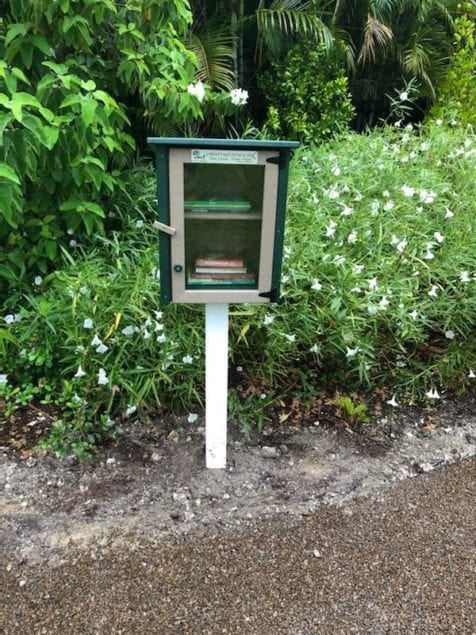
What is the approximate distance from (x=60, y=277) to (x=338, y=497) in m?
1.76

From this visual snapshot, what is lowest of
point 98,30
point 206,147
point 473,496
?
point 473,496

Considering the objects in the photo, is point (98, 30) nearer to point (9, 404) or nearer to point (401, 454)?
point (9, 404)

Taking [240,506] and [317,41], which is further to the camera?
[317,41]

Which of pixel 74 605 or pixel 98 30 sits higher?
pixel 98 30

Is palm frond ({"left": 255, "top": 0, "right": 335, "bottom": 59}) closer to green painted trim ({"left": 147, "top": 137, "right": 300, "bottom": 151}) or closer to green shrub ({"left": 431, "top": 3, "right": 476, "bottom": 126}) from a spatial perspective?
green shrub ({"left": 431, "top": 3, "right": 476, "bottom": 126})

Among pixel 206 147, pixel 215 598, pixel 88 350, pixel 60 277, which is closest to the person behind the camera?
pixel 206 147

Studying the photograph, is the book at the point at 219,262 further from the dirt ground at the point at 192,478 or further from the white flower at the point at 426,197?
the white flower at the point at 426,197

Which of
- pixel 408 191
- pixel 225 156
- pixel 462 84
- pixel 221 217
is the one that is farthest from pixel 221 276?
pixel 462 84

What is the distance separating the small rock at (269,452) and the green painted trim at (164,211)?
0.97m

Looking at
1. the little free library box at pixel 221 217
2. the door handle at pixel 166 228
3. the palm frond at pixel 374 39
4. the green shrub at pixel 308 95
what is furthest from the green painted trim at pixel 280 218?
the palm frond at pixel 374 39

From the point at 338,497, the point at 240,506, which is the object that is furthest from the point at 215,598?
the point at 338,497

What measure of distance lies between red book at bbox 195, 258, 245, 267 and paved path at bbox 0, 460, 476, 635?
1061 mm

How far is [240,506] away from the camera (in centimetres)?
215

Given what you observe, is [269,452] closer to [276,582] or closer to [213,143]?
[276,582]
